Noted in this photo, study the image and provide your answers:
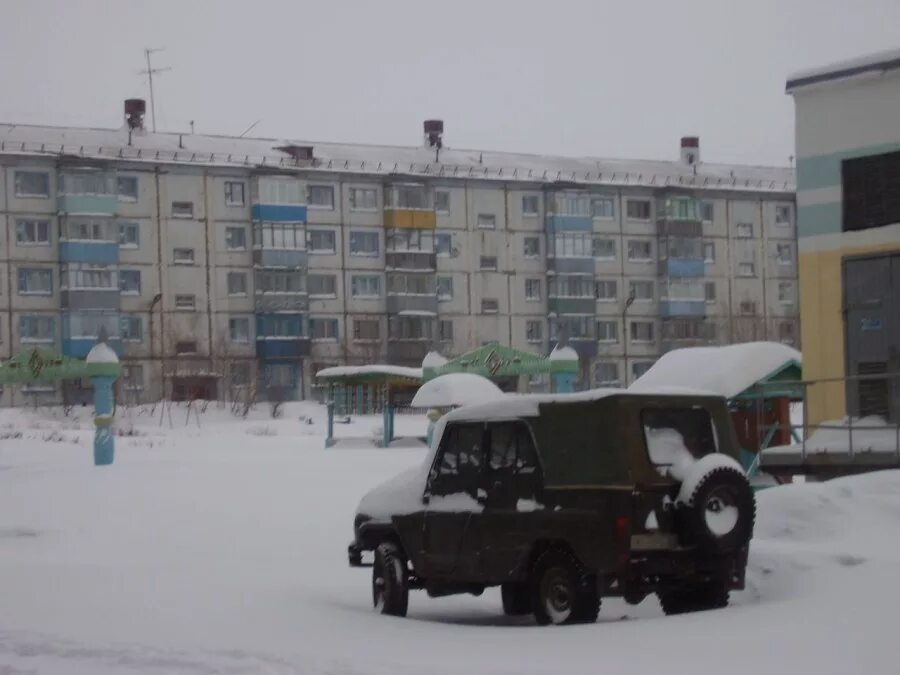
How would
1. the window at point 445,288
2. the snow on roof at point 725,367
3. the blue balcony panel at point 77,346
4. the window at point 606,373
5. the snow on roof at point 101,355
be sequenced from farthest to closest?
1. the window at point 606,373
2. the window at point 445,288
3. the blue balcony panel at point 77,346
4. the snow on roof at point 101,355
5. the snow on roof at point 725,367

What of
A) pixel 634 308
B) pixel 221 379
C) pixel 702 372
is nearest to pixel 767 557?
pixel 702 372

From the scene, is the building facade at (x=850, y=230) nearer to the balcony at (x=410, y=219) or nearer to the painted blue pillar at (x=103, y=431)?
the painted blue pillar at (x=103, y=431)

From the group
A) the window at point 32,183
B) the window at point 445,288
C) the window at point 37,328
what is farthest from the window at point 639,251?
the window at point 32,183

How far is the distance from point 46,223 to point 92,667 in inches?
2817

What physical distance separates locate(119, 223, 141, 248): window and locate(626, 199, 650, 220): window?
29.0 meters

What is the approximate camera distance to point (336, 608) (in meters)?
14.8

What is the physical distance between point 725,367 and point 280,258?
205 feet

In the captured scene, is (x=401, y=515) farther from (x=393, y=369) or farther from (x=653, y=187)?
(x=653, y=187)

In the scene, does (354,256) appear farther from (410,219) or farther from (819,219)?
(819,219)

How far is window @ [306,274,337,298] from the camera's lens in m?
85.8

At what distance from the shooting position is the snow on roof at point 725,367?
23141 millimetres

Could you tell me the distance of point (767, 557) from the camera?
45.7 feet

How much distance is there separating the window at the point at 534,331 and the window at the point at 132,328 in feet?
73.0

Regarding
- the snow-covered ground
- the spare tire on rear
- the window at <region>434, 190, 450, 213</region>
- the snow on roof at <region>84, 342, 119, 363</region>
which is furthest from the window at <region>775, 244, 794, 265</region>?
the spare tire on rear
